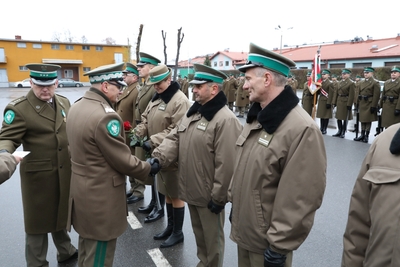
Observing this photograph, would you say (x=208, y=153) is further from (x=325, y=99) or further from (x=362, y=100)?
(x=325, y=99)

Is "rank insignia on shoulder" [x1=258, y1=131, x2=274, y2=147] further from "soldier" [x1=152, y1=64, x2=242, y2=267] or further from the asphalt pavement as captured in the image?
the asphalt pavement

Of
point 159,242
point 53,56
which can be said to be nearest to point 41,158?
point 159,242

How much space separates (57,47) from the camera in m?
46.6

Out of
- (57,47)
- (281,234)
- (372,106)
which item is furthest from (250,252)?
(57,47)

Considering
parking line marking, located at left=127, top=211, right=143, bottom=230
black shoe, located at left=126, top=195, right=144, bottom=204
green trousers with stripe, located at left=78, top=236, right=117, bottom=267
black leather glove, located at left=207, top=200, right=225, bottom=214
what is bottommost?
parking line marking, located at left=127, top=211, right=143, bottom=230

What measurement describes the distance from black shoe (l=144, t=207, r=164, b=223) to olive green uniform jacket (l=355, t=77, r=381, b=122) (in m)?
8.04

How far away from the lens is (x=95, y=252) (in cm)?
275

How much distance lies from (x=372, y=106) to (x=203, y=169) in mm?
8851

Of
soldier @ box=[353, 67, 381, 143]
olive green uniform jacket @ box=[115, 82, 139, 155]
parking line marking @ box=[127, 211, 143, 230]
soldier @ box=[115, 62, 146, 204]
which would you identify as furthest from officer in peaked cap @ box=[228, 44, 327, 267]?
soldier @ box=[353, 67, 381, 143]

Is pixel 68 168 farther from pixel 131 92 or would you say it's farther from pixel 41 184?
pixel 131 92

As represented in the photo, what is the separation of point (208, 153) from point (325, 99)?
10023 mm

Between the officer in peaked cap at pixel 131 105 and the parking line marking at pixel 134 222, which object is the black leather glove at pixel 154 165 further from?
the officer in peaked cap at pixel 131 105

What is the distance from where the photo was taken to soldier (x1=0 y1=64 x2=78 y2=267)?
3.09 meters

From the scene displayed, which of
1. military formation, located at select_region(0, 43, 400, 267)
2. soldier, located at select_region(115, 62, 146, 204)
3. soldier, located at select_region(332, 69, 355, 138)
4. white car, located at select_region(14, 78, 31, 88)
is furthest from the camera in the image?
white car, located at select_region(14, 78, 31, 88)
